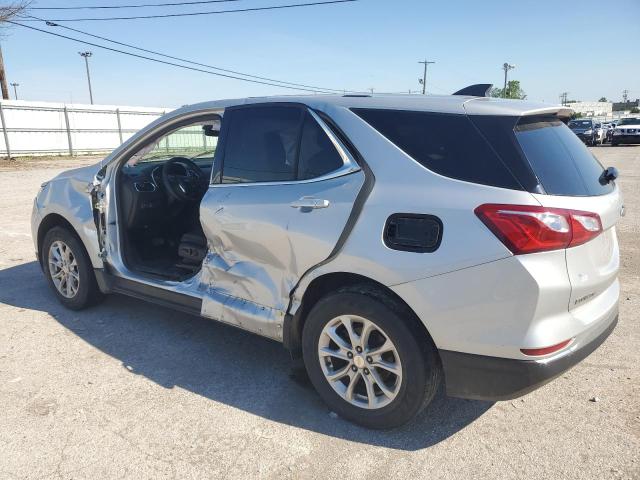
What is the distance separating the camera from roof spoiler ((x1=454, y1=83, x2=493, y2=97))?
3271mm

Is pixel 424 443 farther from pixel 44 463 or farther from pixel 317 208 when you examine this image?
pixel 44 463

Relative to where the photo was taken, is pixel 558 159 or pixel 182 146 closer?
pixel 558 159

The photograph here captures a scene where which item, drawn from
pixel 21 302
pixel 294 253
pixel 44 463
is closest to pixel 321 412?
pixel 294 253

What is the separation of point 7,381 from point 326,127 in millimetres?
2685

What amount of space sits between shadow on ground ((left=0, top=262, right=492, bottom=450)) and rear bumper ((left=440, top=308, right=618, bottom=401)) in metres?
0.45

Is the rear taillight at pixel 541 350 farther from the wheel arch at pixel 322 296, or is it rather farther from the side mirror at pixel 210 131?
the side mirror at pixel 210 131

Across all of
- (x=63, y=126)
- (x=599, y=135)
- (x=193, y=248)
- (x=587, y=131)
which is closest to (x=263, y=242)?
(x=193, y=248)

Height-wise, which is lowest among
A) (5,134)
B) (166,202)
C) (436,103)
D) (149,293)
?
(149,293)

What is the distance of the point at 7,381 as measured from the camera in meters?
Answer: 3.32

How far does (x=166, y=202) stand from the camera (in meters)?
4.57

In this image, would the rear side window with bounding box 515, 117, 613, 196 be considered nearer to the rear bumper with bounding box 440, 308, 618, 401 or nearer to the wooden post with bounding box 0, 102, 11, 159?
the rear bumper with bounding box 440, 308, 618, 401

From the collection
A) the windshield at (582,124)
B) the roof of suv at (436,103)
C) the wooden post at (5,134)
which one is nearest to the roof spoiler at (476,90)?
the roof of suv at (436,103)

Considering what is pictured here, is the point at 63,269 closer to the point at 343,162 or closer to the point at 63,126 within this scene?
the point at 343,162

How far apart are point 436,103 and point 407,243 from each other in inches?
32.2
